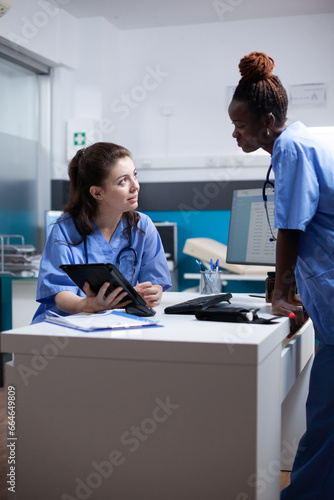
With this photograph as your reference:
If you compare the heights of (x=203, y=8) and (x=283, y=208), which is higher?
(x=203, y=8)

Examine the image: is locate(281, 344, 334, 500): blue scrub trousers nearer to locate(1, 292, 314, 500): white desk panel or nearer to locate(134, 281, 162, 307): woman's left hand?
locate(1, 292, 314, 500): white desk panel

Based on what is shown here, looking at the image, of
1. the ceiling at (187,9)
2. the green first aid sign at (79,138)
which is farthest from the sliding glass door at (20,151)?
the ceiling at (187,9)

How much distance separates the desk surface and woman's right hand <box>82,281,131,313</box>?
0.23 meters

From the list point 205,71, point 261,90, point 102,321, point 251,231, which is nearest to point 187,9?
point 205,71

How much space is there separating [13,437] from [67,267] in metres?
0.45

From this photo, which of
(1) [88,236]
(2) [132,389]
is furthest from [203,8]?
(2) [132,389]

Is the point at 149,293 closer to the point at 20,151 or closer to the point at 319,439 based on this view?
the point at 319,439

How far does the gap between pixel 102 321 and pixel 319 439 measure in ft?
2.07

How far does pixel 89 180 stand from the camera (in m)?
1.88

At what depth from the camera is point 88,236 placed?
1824mm

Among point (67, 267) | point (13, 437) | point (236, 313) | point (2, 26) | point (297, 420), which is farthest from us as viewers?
point (2, 26)

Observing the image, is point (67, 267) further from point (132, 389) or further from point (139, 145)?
point (139, 145)

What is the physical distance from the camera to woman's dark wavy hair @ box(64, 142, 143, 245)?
6.05 feet

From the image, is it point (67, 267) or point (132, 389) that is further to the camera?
point (67, 267)
